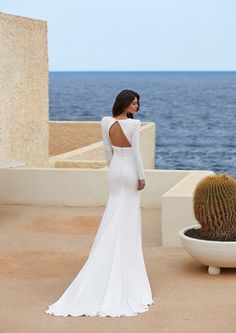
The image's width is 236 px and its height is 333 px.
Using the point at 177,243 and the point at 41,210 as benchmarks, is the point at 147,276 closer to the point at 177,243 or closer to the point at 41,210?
the point at 177,243

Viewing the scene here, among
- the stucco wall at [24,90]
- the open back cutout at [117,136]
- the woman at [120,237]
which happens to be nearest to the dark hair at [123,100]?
the woman at [120,237]

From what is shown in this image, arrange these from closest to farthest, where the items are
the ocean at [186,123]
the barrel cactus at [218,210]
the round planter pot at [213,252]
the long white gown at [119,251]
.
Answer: the long white gown at [119,251], the round planter pot at [213,252], the barrel cactus at [218,210], the ocean at [186,123]

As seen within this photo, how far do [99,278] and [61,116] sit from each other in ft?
257

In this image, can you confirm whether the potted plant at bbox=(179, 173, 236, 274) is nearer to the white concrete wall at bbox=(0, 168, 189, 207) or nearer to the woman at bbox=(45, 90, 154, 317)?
the woman at bbox=(45, 90, 154, 317)

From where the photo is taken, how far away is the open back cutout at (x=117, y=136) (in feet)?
26.9

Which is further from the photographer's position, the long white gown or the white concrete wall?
the white concrete wall

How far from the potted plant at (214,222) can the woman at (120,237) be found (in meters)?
0.80

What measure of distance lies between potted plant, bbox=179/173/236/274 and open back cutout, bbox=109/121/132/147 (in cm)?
114

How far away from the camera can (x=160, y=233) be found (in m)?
11.3

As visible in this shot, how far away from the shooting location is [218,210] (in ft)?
29.5

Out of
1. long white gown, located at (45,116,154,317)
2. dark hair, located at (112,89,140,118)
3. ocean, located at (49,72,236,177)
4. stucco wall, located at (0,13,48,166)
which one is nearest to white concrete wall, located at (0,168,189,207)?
stucco wall, located at (0,13,48,166)

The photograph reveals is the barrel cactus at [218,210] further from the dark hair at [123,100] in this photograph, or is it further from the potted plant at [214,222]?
the dark hair at [123,100]

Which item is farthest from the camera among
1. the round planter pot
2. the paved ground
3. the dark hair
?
the round planter pot

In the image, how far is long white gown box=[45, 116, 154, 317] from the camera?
315 inches
